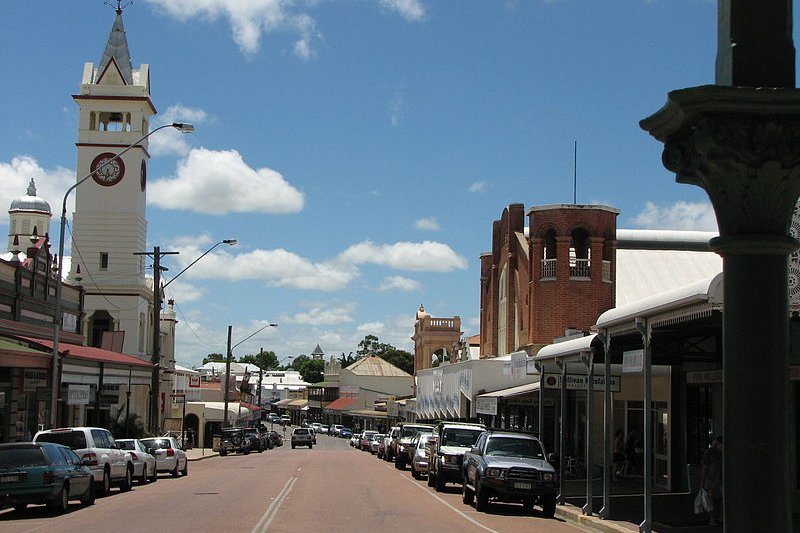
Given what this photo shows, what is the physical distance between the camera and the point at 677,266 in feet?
157

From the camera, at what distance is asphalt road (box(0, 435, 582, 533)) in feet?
59.1

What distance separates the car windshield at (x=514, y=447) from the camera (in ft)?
77.3

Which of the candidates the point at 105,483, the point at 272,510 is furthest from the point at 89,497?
the point at 272,510

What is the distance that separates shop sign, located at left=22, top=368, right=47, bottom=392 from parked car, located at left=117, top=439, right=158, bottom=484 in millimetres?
4327

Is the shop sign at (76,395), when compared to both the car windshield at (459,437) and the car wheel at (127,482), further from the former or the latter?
the car windshield at (459,437)

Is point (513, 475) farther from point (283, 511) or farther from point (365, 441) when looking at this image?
point (365, 441)

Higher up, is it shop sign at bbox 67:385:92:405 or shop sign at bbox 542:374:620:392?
shop sign at bbox 542:374:620:392

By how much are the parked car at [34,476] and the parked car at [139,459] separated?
9.71m

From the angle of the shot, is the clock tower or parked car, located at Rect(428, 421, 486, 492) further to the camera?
the clock tower

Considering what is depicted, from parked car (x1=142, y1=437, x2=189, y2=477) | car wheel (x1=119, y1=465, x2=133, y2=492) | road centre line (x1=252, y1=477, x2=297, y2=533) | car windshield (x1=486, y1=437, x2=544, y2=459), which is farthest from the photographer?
parked car (x1=142, y1=437, x2=189, y2=477)

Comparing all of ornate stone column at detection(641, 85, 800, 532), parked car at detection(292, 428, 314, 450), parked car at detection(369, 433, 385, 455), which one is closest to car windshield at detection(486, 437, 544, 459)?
ornate stone column at detection(641, 85, 800, 532)

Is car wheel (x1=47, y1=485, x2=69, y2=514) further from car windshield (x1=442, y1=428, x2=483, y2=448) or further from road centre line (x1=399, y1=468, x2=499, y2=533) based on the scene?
car windshield (x1=442, y1=428, x2=483, y2=448)

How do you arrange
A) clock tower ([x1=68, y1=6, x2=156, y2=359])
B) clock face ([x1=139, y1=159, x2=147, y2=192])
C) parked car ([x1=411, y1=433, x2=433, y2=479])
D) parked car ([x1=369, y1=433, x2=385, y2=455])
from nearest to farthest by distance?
parked car ([x1=411, y1=433, x2=433, y2=479]) → parked car ([x1=369, y1=433, x2=385, y2=455]) → clock tower ([x1=68, y1=6, x2=156, y2=359]) → clock face ([x1=139, y1=159, x2=147, y2=192])

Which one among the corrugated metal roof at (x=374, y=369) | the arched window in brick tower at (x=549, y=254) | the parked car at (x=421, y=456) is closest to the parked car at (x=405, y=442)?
the parked car at (x=421, y=456)
